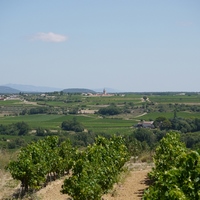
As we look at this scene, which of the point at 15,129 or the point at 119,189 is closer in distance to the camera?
the point at 119,189

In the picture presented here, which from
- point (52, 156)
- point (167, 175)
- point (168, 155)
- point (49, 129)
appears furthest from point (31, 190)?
point (49, 129)

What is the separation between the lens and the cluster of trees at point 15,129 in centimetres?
7731

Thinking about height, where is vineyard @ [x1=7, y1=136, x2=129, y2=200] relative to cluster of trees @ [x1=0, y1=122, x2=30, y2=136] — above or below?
above

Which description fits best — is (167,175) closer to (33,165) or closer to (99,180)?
(99,180)

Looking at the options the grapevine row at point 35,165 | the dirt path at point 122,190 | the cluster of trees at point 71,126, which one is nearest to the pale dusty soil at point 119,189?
the dirt path at point 122,190

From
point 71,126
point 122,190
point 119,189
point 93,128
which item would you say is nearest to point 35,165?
point 119,189

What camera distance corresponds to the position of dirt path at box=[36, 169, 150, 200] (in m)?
19.2

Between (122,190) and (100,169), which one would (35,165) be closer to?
(100,169)

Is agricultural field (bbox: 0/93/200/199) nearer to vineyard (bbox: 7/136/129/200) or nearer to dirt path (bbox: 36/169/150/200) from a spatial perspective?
vineyard (bbox: 7/136/129/200)

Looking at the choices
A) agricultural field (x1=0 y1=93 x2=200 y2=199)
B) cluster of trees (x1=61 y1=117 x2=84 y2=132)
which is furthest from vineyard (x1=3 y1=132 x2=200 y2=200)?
cluster of trees (x1=61 y1=117 x2=84 y2=132)

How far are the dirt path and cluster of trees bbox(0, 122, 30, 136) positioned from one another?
2196 inches

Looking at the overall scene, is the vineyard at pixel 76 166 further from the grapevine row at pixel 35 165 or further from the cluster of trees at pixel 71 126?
the cluster of trees at pixel 71 126

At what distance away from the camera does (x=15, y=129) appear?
78125 millimetres

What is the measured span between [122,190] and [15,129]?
62265 millimetres
